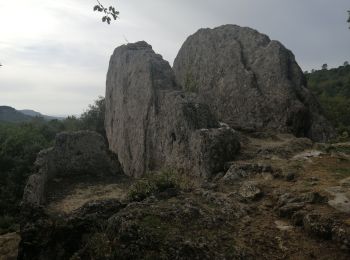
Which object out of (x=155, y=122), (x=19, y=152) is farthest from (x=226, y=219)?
(x=19, y=152)

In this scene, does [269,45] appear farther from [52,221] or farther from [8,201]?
[8,201]

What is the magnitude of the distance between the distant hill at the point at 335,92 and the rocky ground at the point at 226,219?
19.1m

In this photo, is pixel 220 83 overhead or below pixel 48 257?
overhead

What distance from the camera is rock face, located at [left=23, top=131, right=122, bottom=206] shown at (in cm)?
1780

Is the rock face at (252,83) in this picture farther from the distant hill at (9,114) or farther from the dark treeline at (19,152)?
the distant hill at (9,114)

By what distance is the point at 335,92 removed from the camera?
56656 mm

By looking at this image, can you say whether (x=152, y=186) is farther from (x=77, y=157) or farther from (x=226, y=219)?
(x=77, y=157)

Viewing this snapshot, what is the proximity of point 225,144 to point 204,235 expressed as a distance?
6.09 m

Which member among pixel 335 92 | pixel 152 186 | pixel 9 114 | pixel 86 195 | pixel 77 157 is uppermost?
pixel 9 114

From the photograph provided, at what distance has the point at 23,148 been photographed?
3559cm

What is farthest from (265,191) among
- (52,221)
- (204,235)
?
(52,221)

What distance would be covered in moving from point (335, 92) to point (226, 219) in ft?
172

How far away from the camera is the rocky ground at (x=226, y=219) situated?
24.8ft

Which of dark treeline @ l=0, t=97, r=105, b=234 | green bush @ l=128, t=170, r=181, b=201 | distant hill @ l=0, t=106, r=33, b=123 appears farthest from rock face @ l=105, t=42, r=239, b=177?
distant hill @ l=0, t=106, r=33, b=123
